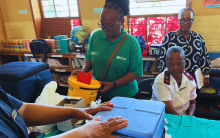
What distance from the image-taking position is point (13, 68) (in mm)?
1394

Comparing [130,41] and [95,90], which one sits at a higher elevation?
[130,41]

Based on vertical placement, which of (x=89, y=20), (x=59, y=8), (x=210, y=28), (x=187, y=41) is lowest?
(x=187, y=41)

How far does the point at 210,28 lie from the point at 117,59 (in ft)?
8.28

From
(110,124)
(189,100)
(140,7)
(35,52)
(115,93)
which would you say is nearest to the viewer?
(110,124)

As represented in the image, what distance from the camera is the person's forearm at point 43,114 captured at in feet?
3.16

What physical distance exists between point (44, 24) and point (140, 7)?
2609 mm

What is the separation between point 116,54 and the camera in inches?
57.0

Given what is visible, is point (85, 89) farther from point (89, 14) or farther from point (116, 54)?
point (89, 14)

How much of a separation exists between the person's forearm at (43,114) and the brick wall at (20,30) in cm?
393

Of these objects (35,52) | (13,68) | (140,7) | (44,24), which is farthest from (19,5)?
(13,68)

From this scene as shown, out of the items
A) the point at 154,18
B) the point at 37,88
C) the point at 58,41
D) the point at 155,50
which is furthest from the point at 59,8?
the point at 37,88

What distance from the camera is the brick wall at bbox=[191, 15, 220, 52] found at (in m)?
3.00

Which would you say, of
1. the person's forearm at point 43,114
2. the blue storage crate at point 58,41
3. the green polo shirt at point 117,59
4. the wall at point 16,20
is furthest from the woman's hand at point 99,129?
the wall at point 16,20

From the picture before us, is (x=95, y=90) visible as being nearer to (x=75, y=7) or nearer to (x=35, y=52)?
(x=35, y=52)
